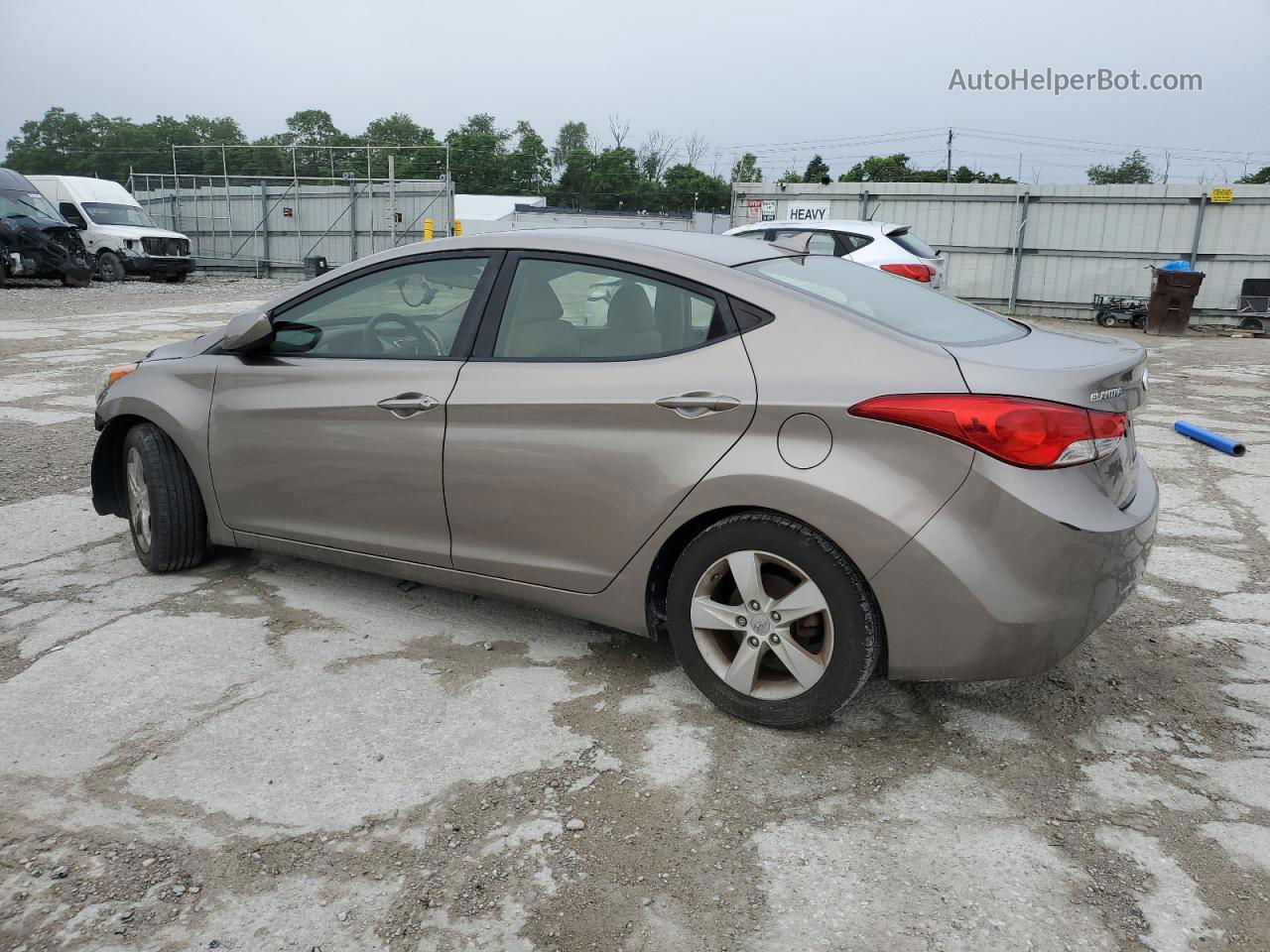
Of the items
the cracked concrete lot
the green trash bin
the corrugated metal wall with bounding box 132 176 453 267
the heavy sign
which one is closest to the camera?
the cracked concrete lot

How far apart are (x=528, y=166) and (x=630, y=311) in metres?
88.7

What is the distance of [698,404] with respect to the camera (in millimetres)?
2895

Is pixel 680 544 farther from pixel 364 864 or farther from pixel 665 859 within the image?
pixel 364 864

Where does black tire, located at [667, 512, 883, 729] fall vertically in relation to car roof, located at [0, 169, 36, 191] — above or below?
below

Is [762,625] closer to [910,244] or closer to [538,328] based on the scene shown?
[538,328]

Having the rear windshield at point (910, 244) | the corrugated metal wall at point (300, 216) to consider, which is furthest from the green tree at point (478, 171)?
the rear windshield at point (910, 244)

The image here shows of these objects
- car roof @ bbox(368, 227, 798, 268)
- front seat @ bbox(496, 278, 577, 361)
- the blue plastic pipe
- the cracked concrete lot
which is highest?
car roof @ bbox(368, 227, 798, 268)

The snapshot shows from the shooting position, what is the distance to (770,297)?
295 cm

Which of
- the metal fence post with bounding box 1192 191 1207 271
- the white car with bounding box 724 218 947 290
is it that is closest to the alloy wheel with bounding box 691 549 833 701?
the white car with bounding box 724 218 947 290

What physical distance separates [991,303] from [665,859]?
19.4m

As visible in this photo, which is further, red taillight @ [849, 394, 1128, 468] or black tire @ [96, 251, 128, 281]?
black tire @ [96, 251, 128, 281]

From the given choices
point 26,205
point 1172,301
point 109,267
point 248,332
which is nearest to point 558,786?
point 248,332

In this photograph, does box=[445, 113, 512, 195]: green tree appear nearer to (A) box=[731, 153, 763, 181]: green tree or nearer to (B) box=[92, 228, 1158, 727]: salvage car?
(A) box=[731, 153, 763, 181]: green tree

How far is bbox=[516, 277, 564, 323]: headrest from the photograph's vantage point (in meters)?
3.35
